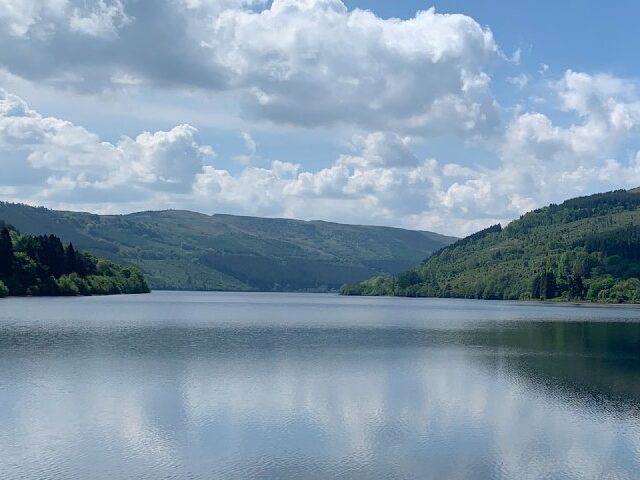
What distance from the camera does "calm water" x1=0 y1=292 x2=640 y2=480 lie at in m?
42.4

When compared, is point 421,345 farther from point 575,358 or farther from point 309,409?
point 309,409

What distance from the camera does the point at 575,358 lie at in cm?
9738

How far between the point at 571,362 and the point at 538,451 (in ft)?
161

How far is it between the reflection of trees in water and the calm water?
39 cm

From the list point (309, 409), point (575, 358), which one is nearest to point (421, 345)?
point (575, 358)

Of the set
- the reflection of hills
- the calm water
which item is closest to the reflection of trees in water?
the reflection of hills

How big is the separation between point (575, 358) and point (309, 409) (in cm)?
5196

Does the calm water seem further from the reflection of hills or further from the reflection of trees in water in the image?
the reflection of hills

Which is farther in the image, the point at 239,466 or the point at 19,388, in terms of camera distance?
the point at 19,388

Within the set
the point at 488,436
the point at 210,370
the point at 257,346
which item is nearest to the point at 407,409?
the point at 488,436

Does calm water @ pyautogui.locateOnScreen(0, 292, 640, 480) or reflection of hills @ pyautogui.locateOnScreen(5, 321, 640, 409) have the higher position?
reflection of hills @ pyautogui.locateOnScreen(5, 321, 640, 409)

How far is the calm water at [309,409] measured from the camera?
139ft

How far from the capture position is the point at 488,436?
166ft

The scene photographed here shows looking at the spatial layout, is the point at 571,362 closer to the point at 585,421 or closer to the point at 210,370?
the point at 585,421
